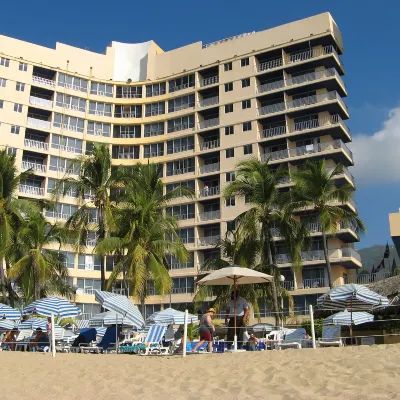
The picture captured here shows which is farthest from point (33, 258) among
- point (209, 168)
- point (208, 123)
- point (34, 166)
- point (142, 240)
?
point (208, 123)

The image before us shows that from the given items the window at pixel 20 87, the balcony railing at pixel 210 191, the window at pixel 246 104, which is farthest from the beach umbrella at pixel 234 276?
the window at pixel 20 87

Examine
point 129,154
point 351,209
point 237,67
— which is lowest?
point 351,209

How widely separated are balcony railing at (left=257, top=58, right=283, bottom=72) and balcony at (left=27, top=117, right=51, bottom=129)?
2130cm

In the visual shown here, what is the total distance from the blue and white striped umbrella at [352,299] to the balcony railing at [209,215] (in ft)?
110

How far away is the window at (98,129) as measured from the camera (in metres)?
59.2

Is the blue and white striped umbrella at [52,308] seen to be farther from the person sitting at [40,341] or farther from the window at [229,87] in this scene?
the window at [229,87]

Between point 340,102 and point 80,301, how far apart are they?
29680mm

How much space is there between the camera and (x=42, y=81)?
56.8m

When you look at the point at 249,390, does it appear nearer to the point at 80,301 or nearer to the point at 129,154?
the point at 80,301

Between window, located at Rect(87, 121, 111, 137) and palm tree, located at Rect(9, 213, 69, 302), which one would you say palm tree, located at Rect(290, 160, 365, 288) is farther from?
window, located at Rect(87, 121, 111, 137)

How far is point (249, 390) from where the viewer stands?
916 cm

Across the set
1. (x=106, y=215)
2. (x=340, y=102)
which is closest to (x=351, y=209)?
(x=340, y=102)

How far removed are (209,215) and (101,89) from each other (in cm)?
1896

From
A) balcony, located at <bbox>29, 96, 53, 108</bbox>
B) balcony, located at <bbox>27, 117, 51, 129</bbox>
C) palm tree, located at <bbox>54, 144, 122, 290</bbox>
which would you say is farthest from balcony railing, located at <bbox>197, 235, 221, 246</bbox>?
palm tree, located at <bbox>54, 144, 122, 290</bbox>
